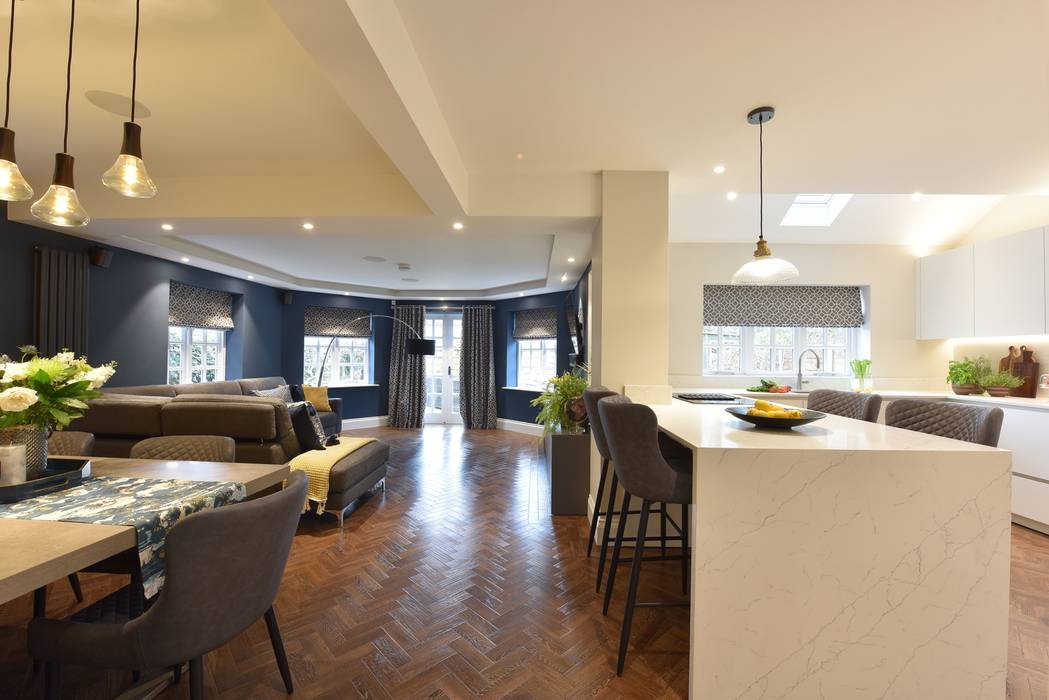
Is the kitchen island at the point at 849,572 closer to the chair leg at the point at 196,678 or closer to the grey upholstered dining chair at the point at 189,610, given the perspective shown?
the grey upholstered dining chair at the point at 189,610

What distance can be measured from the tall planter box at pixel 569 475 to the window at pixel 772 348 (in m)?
2.40

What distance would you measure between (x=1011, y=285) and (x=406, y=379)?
25.8ft

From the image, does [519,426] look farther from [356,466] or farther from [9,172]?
[9,172]

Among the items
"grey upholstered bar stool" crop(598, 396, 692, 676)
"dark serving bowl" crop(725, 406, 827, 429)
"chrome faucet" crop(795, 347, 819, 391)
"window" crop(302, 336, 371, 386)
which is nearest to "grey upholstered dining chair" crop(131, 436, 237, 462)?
"grey upholstered bar stool" crop(598, 396, 692, 676)

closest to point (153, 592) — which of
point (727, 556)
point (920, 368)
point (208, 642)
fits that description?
point (208, 642)

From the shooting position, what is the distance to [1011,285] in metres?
3.82

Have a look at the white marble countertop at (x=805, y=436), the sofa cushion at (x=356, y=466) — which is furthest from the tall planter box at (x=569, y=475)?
the sofa cushion at (x=356, y=466)

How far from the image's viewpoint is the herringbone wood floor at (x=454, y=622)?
5.51 feet

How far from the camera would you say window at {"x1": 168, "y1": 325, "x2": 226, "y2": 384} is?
561 centimetres

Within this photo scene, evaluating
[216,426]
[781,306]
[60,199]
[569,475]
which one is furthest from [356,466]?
[781,306]

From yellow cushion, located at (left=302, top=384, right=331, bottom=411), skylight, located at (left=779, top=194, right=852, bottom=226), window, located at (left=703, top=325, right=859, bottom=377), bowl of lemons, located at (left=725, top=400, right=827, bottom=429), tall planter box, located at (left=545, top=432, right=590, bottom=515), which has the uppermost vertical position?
skylight, located at (left=779, top=194, right=852, bottom=226)

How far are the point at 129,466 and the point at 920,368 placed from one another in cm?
682

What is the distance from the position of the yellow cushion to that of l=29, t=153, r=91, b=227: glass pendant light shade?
5.12 m

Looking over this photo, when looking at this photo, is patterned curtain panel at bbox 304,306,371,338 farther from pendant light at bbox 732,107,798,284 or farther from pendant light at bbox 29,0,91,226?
pendant light at bbox 732,107,798,284
